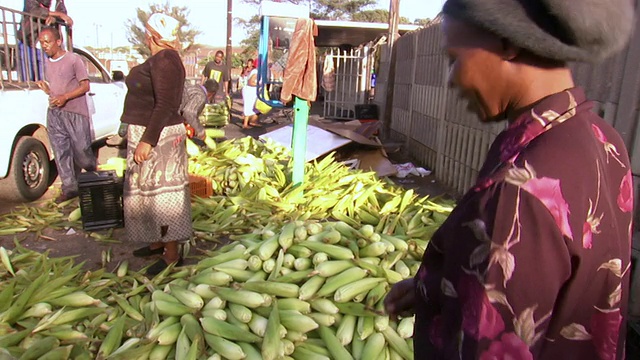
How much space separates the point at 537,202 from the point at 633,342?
2.51m

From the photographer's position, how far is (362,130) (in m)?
8.33

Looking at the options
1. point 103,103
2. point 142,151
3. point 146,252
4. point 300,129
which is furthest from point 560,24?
point 103,103

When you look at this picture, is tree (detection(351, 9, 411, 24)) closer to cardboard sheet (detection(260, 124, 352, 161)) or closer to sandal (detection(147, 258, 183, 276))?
cardboard sheet (detection(260, 124, 352, 161))

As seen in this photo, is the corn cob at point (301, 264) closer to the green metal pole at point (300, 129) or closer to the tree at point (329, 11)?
the green metal pole at point (300, 129)

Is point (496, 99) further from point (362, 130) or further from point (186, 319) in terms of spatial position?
point (362, 130)

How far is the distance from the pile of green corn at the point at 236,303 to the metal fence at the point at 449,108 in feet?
3.75

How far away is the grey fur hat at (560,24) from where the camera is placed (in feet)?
2.76

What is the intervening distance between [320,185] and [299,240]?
245 cm

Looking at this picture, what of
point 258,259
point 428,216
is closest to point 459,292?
point 258,259

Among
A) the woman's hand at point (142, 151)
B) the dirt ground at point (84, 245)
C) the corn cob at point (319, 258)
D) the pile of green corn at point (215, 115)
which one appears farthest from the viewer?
the pile of green corn at point (215, 115)

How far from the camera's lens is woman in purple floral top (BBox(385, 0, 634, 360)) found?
836 mm

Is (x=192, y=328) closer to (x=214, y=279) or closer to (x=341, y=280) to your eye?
(x=214, y=279)

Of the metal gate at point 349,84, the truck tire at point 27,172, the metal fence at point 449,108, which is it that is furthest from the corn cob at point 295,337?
the metal gate at point 349,84

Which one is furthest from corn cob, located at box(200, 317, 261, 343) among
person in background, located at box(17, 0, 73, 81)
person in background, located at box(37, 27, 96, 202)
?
person in background, located at box(17, 0, 73, 81)
